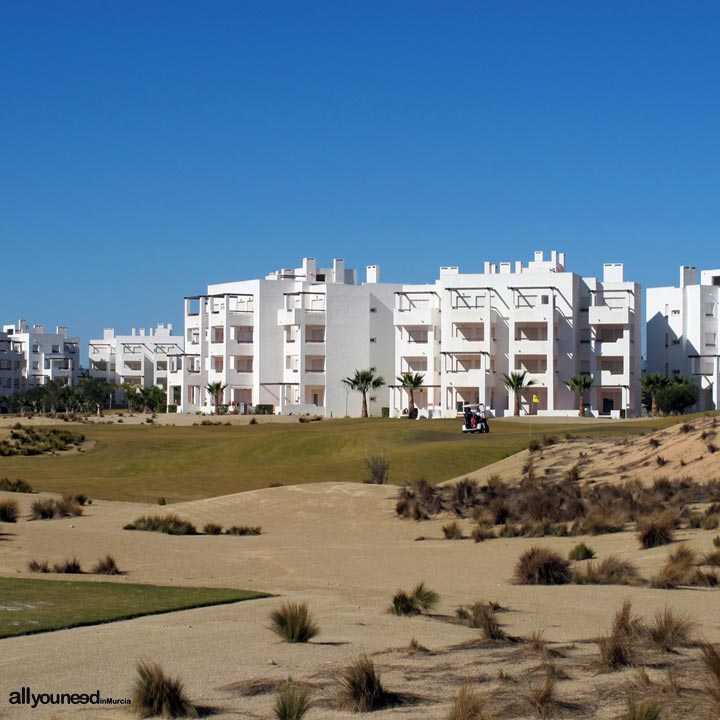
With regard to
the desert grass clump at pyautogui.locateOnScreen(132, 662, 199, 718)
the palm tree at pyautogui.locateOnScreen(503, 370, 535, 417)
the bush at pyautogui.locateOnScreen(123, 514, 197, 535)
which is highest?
the palm tree at pyautogui.locateOnScreen(503, 370, 535, 417)

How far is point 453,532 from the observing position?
2758 centimetres

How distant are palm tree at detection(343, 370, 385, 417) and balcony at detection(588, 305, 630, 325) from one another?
2077 cm

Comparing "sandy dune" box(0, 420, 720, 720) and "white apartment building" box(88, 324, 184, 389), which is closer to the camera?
"sandy dune" box(0, 420, 720, 720)

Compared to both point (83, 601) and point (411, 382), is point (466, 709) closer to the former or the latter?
point (83, 601)

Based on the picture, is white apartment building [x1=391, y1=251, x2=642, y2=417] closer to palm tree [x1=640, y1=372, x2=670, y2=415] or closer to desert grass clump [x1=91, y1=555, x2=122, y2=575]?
palm tree [x1=640, y1=372, x2=670, y2=415]

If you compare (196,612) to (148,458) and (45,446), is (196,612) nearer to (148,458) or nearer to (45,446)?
(148,458)

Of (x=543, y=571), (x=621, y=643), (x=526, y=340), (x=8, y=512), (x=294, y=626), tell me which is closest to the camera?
(x=621, y=643)

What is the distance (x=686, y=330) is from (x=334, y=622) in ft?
364

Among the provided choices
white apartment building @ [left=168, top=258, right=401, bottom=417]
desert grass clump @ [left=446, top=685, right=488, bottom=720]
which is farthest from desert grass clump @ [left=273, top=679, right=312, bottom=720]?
white apartment building @ [left=168, top=258, right=401, bottom=417]

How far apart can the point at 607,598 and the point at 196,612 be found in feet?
18.5

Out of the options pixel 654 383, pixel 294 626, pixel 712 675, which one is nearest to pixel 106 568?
pixel 294 626

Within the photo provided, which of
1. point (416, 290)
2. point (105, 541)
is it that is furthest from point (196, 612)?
point (416, 290)

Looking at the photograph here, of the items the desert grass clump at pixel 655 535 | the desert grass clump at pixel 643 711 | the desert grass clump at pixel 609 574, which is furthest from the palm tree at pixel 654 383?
the desert grass clump at pixel 643 711

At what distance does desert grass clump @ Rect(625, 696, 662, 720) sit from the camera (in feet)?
29.6
